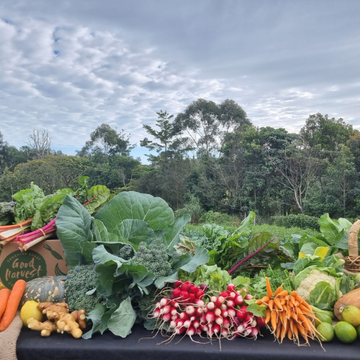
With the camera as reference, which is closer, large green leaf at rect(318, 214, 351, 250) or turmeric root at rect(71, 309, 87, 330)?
turmeric root at rect(71, 309, 87, 330)

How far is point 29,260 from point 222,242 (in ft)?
4.33

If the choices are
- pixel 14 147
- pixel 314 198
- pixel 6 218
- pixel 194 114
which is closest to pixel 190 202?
pixel 314 198

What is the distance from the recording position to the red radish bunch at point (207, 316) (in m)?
1.46

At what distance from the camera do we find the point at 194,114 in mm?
26844

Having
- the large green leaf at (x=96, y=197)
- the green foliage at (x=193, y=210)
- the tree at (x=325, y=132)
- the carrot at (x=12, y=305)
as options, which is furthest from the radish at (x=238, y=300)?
the tree at (x=325, y=132)

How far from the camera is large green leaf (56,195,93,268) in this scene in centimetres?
182

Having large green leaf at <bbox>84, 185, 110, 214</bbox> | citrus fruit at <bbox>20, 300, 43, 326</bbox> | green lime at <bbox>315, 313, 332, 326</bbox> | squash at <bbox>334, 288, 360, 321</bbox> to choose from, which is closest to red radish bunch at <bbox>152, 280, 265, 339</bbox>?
green lime at <bbox>315, 313, 332, 326</bbox>

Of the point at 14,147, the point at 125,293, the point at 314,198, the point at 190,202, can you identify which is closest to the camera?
the point at 125,293

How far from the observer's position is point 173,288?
5.47ft

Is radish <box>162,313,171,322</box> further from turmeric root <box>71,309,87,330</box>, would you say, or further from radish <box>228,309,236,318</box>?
turmeric root <box>71,309,87,330</box>

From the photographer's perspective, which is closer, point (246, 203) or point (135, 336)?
point (135, 336)

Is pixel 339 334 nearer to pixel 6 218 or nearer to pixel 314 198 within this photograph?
pixel 6 218

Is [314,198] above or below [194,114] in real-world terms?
below

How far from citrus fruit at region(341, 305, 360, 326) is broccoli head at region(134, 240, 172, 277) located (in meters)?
0.90
